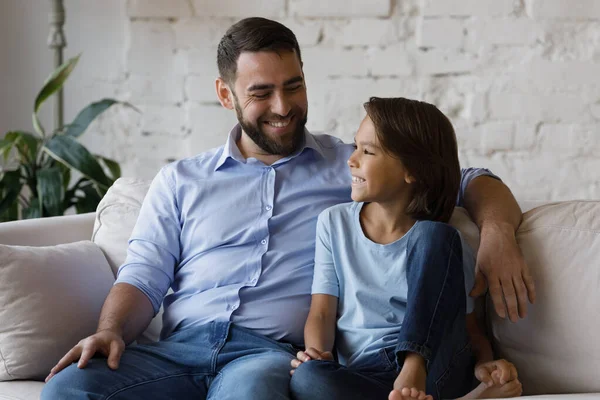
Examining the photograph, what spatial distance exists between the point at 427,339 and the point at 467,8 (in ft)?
5.19

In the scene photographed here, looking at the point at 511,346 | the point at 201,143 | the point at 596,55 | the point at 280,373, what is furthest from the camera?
the point at 201,143

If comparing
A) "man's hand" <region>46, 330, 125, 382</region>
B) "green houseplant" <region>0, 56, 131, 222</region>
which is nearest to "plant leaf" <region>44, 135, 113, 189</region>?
"green houseplant" <region>0, 56, 131, 222</region>

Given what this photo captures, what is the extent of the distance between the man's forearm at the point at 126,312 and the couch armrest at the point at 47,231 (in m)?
0.31

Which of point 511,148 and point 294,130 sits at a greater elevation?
point 294,130

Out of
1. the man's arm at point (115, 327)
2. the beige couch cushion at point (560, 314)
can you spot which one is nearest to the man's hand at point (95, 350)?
the man's arm at point (115, 327)

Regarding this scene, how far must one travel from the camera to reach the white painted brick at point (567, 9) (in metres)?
2.79

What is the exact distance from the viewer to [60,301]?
183 cm

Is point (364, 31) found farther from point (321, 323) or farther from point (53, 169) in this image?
point (321, 323)

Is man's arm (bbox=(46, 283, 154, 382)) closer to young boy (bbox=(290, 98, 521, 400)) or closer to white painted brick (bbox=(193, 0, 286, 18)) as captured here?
young boy (bbox=(290, 98, 521, 400))

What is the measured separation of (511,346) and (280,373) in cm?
50

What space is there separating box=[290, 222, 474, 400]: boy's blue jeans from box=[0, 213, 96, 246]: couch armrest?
814 mm

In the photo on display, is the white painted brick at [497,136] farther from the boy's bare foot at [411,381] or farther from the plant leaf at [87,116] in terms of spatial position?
the boy's bare foot at [411,381]

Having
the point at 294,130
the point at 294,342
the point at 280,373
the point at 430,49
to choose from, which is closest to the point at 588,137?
the point at 430,49

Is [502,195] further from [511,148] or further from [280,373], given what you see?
[511,148]
